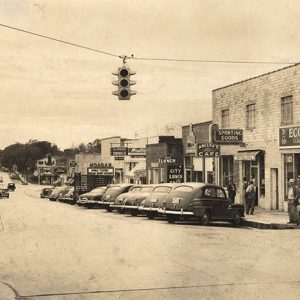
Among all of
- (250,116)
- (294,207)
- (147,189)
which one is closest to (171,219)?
(294,207)

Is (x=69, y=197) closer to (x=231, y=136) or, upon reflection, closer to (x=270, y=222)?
(x=231, y=136)

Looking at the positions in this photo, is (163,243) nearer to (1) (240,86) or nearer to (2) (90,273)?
(2) (90,273)

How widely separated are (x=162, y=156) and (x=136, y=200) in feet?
64.2

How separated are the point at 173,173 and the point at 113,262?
27219 mm

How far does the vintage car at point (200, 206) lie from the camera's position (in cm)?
2294

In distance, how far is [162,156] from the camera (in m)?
48.7

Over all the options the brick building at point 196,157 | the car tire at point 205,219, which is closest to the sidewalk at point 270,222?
the car tire at point 205,219

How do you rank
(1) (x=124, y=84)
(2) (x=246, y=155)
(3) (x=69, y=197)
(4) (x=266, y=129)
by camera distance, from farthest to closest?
(3) (x=69, y=197), (2) (x=246, y=155), (4) (x=266, y=129), (1) (x=124, y=84)

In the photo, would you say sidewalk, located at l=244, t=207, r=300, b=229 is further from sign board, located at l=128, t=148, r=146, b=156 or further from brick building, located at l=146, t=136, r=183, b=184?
sign board, located at l=128, t=148, r=146, b=156

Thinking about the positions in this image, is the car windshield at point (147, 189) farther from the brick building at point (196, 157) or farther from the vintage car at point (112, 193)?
the brick building at point (196, 157)

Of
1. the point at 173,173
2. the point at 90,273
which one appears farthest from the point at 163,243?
the point at 173,173

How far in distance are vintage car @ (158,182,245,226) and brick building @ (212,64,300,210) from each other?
21.1ft

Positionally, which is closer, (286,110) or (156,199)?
(156,199)

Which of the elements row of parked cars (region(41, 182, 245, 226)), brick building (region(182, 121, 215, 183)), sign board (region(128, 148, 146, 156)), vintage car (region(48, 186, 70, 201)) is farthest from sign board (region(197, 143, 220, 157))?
vintage car (region(48, 186, 70, 201))
